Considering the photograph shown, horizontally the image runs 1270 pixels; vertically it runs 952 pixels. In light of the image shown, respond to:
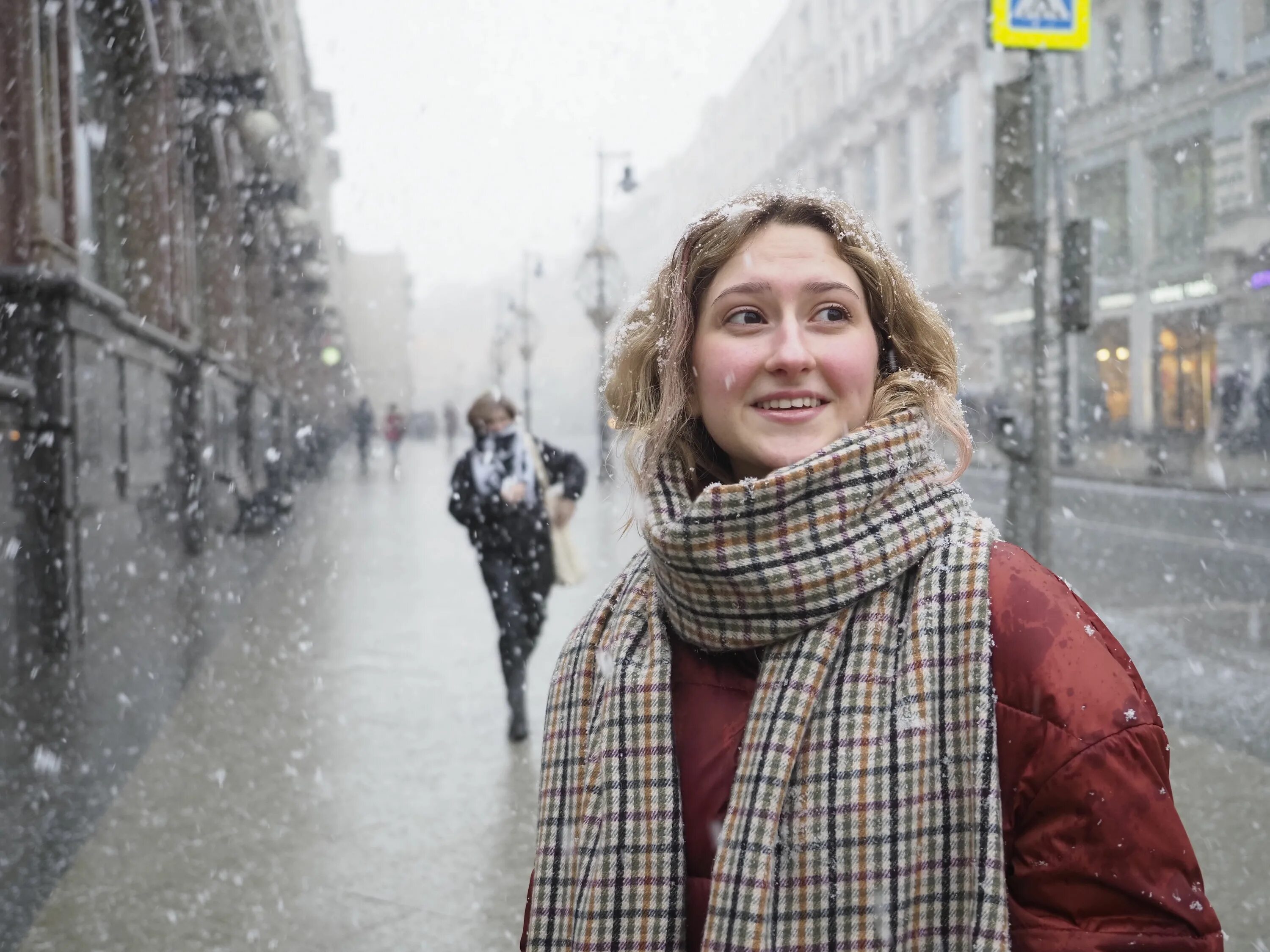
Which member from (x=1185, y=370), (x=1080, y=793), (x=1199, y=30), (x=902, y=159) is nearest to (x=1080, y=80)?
(x=1199, y=30)

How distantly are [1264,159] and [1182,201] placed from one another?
13.8ft

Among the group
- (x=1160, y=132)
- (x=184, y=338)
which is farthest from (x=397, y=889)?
(x=1160, y=132)

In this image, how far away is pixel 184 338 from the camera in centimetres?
1208

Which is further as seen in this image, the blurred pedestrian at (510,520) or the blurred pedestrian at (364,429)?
the blurred pedestrian at (364,429)

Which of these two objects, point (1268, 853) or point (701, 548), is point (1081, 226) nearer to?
point (1268, 853)

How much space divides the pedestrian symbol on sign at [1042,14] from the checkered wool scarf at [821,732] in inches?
248

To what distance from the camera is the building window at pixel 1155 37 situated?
27547 mm

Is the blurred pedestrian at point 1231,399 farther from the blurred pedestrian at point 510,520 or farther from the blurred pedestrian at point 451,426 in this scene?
the blurred pedestrian at point 451,426

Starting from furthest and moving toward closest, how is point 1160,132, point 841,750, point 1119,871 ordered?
point 1160,132, point 841,750, point 1119,871

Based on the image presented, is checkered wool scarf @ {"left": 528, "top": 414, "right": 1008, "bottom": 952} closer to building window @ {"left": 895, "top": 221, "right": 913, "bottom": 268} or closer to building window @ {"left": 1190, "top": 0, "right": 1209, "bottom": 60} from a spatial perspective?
building window @ {"left": 1190, "top": 0, "right": 1209, "bottom": 60}

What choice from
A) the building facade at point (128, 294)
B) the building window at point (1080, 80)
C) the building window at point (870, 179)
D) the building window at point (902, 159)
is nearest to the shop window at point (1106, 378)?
the building window at point (1080, 80)

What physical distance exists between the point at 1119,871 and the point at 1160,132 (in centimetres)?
3039

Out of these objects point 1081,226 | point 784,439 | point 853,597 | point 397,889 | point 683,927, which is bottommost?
point 397,889

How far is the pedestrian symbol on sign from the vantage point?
6.98 meters
